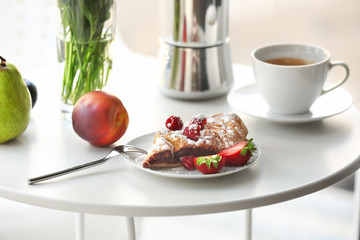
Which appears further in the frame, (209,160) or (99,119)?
(99,119)

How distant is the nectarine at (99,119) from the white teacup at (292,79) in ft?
0.81

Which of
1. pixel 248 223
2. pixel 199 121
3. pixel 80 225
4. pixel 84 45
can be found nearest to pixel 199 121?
pixel 199 121

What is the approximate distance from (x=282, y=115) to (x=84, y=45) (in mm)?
342

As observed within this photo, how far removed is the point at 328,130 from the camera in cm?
99

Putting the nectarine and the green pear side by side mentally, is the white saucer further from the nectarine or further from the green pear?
the green pear

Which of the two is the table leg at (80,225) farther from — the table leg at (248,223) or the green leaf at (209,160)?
the green leaf at (209,160)

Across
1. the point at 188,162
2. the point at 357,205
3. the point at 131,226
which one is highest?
the point at 188,162

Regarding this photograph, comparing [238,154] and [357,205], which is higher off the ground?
[238,154]

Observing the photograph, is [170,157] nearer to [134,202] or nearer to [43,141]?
[134,202]

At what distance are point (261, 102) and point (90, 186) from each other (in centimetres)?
40

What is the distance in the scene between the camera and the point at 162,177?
2.69 ft

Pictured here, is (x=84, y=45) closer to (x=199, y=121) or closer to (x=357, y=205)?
(x=199, y=121)

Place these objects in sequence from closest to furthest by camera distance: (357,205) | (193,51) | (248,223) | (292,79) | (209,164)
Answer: (209,164) → (292,79) → (193,51) → (248,223) → (357,205)

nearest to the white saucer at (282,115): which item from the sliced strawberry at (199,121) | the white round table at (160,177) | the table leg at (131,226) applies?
the white round table at (160,177)
